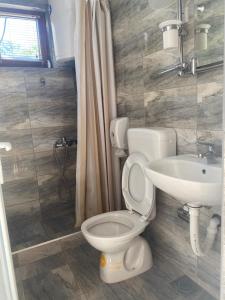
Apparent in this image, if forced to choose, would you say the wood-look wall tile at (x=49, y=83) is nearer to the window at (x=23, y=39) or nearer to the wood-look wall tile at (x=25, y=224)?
the window at (x=23, y=39)

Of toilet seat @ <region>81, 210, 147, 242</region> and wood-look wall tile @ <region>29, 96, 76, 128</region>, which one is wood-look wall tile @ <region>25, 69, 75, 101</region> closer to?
wood-look wall tile @ <region>29, 96, 76, 128</region>

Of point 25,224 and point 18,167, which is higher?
point 18,167

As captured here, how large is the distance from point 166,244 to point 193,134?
869 mm

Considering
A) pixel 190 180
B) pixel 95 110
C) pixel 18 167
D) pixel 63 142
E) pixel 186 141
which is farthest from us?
pixel 63 142

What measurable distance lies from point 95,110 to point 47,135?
0.66 m

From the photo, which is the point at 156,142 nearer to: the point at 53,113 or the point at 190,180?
the point at 190,180

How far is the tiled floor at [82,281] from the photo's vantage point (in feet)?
4.89

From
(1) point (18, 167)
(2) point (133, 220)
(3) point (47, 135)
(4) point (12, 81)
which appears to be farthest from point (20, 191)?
(2) point (133, 220)

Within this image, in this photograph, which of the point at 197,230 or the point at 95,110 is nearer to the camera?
the point at 197,230

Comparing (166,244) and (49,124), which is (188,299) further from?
(49,124)

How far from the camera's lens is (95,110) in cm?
200

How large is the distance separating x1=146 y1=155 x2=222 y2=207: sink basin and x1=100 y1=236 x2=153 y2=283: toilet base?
0.66 m

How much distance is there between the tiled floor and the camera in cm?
149

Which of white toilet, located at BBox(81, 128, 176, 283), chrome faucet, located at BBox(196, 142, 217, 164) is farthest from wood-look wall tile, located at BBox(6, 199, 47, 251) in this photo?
chrome faucet, located at BBox(196, 142, 217, 164)
